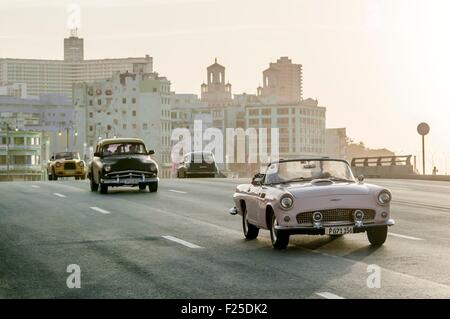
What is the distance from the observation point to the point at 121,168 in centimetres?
3278

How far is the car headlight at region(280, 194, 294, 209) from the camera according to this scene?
1408 cm

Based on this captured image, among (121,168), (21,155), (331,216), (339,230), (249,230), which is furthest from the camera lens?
(21,155)

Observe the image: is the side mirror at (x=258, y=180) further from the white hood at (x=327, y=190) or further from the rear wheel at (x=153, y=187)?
the rear wheel at (x=153, y=187)

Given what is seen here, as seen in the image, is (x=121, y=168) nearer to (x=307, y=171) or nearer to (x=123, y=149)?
(x=123, y=149)

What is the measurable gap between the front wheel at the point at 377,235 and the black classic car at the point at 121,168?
18555 millimetres

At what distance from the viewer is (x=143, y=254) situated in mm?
14188

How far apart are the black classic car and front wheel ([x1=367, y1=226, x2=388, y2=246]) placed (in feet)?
60.9

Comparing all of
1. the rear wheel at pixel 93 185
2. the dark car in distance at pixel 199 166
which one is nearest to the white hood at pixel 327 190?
the rear wheel at pixel 93 185

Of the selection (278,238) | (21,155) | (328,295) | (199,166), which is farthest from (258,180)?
(21,155)

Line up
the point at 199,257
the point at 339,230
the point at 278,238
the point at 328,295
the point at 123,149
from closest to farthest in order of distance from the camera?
the point at 328,295 → the point at 199,257 → the point at 339,230 → the point at 278,238 → the point at 123,149

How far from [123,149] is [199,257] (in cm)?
2091

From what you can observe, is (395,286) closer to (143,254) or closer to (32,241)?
(143,254)

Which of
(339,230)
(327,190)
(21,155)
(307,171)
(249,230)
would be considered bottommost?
(249,230)

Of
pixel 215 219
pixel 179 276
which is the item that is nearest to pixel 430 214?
pixel 215 219
